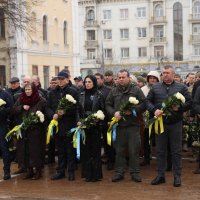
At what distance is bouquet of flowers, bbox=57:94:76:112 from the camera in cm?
916

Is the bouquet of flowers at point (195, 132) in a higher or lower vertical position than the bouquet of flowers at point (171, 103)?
lower

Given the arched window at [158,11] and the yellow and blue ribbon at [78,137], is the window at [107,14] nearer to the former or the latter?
the arched window at [158,11]

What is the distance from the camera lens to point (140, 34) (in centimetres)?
7338

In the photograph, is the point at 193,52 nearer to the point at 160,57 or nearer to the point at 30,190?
the point at 160,57

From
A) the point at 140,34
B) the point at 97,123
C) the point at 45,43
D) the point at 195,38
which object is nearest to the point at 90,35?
the point at 140,34

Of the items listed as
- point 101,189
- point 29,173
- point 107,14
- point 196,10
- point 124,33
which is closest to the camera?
point 101,189

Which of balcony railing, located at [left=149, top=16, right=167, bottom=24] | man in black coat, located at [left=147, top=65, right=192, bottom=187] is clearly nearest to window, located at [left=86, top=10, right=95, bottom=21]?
balcony railing, located at [left=149, top=16, right=167, bottom=24]

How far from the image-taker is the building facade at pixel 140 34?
2805 inches

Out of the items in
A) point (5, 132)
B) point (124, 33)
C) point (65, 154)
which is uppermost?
point (124, 33)

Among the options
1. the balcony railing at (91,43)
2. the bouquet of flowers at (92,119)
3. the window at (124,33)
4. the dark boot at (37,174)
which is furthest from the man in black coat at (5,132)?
the balcony railing at (91,43)

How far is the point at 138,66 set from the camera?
7325 centimetres

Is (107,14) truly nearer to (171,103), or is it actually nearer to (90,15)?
Result: (90,15)

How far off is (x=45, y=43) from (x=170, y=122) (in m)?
29.3

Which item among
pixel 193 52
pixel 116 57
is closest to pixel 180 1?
pixel 193 52
